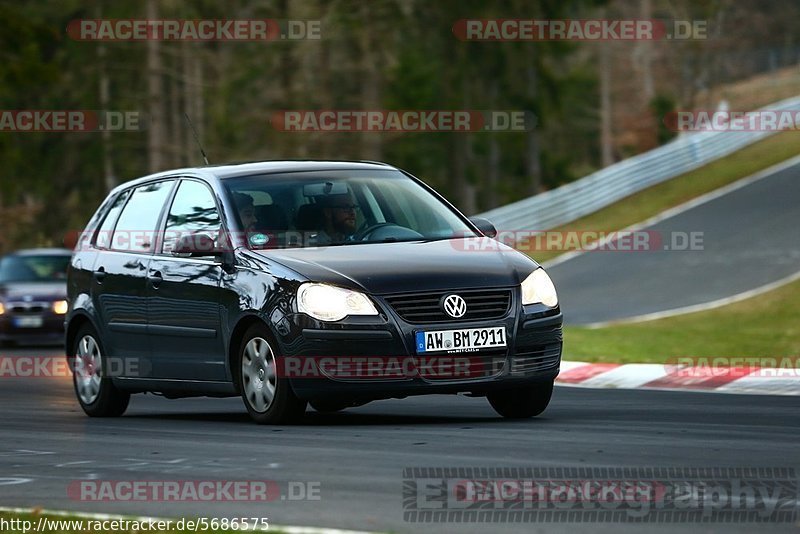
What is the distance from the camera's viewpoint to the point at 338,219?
1141 cm

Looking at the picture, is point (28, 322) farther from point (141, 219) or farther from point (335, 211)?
point (335, 211)

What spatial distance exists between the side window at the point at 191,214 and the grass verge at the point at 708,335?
548 centimetres

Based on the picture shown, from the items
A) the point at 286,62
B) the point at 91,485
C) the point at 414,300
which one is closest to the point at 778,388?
the point at 414,300

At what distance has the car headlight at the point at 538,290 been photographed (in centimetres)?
1076

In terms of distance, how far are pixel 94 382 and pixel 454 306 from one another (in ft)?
11.8

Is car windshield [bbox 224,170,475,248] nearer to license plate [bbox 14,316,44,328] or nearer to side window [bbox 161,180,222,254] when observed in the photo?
side window [bbox 161,180,222,254]

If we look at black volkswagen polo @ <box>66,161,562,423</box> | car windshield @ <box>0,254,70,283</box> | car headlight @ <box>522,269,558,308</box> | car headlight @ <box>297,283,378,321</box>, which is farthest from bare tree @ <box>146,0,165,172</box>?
car headlight @ <box>297,283,378,321</box>

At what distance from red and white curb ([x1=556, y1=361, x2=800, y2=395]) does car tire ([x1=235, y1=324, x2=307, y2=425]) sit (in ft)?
13.6

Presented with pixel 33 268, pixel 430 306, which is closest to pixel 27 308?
pixel 33 268

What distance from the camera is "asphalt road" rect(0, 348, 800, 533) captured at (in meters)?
7.32

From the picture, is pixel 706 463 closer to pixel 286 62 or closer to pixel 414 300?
pixel 414 300

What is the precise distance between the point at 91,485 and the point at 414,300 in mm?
2767

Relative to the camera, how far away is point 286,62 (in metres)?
44.7

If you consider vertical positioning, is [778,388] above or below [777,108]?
below
